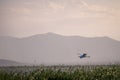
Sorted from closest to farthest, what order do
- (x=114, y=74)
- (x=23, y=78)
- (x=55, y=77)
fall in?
(x=23, y=78), (x=55, y=77), (x=114, y=74)

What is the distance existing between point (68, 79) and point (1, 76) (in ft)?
20.2

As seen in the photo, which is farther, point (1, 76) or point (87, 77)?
point (87, 77)

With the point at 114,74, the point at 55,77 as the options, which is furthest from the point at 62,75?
the point at 114,74

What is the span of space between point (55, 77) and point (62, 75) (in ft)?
2.40

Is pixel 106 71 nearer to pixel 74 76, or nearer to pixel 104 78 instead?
pixel 104 78

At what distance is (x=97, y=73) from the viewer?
37.8 meters

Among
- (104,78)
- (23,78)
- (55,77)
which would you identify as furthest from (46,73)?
(104,78)

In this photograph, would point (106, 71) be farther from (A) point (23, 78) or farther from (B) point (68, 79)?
(A) point (23, 78)

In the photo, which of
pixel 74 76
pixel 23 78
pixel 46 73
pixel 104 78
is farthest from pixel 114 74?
pixel 23 78

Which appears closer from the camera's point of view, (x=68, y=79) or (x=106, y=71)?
(x=68, y=79)

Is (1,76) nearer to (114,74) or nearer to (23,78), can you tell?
(23,78)

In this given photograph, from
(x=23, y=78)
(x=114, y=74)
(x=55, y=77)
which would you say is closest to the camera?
(x=23, y=78)

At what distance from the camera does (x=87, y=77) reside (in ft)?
115

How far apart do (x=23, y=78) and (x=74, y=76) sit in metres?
5.17
